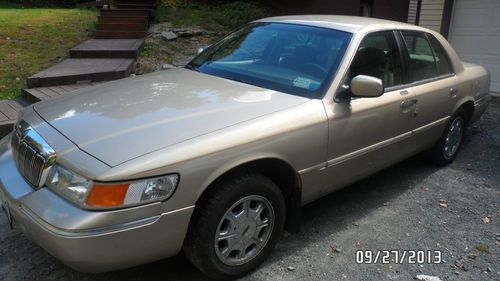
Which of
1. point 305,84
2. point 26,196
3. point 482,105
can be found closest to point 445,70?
point 482,105

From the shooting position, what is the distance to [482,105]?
17.5 ft

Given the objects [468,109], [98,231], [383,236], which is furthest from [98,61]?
[98,231]

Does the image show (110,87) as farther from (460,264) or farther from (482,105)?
(482,105)

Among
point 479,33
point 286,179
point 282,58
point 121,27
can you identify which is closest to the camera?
point 286,179

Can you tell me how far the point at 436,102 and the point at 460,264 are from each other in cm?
169

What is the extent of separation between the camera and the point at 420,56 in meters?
4.24

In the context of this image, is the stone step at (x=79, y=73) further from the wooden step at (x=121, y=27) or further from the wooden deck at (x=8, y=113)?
the wooden step at (x=121, y=27)

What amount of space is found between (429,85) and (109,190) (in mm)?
3197

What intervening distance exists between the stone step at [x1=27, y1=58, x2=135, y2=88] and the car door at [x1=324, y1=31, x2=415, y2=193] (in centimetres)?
441

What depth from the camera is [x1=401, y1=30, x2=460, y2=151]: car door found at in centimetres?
407

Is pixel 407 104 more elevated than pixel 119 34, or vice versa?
pixel 407 104

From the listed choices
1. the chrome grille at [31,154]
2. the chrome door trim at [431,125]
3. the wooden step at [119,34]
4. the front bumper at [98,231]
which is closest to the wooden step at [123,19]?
the wooden step at [119,34]

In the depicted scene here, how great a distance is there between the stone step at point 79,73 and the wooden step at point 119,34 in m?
2.05

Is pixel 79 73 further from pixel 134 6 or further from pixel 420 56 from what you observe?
pixel 134 6
